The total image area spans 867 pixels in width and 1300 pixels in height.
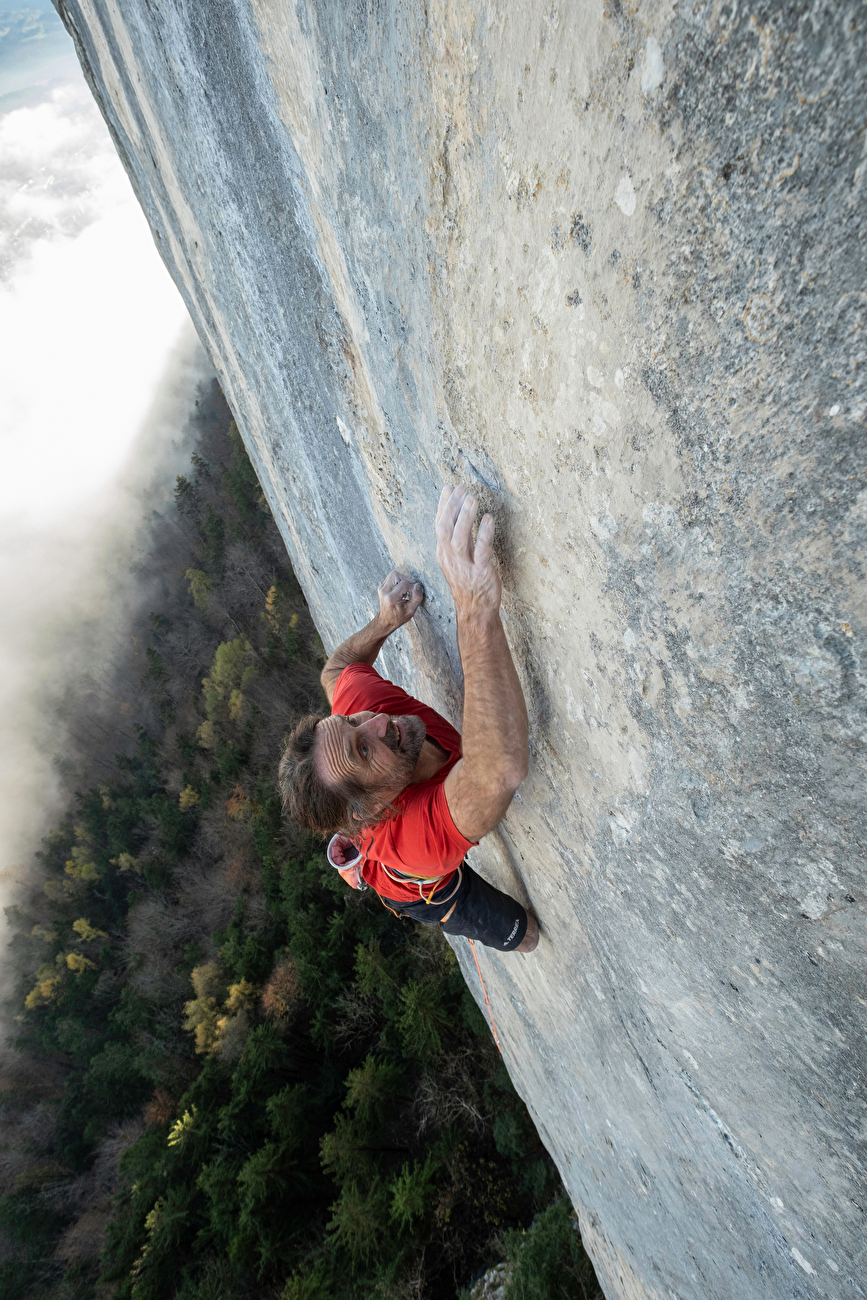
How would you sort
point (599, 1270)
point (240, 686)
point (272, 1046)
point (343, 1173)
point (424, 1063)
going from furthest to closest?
point (240, 686)
point (272, 1046)
point (424, 1063)
point (343, 1173)
point (599, 1270)

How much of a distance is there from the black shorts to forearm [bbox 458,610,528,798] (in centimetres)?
111

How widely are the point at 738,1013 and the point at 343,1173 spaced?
1140 centimetres

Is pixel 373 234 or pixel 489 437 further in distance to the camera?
pixel 373 234

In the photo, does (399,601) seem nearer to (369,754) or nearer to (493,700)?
(369,754)

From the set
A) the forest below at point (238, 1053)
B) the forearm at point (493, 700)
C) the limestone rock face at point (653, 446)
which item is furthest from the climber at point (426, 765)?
the forest below at point (238, 1053)

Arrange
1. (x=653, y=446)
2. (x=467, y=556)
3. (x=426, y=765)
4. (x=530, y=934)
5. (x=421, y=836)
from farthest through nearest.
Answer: (x=530, y=934) → (x=426, y=765) → (x=421, y=836) → (x=467, y=556) → (x=653, y=446)

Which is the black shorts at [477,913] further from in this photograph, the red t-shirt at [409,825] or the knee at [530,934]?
the red t-shirt at [409,825]

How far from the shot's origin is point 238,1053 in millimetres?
13133

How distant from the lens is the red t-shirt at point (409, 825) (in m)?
1.92

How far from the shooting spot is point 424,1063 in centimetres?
1081

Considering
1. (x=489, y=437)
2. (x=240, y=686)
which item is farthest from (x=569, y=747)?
(x=240, y=686)

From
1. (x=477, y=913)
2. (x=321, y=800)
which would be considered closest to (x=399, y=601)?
(x=321, y=800)

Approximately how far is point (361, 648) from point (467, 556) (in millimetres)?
1233

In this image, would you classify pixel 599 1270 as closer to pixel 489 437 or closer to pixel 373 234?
pixel 489 437
